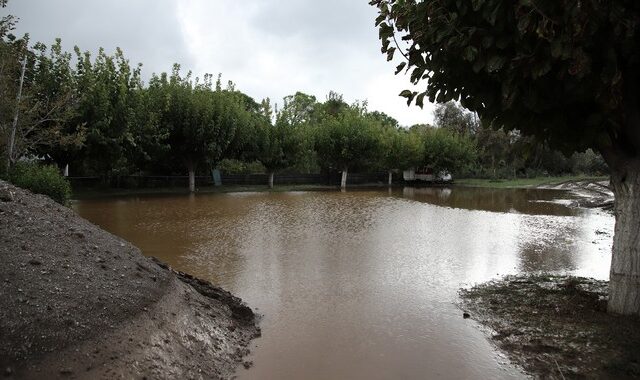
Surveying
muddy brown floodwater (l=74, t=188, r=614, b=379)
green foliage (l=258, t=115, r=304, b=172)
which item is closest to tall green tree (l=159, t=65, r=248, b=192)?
green foliage (l=258, t=115, r=304, b=172)

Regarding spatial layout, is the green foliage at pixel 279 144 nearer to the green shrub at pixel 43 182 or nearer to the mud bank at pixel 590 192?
the mud bank at pixel 590 192

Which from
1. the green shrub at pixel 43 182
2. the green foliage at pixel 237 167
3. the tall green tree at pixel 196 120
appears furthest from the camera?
the green foliage at pixel 237 167

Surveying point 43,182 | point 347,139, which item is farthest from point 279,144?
point 43,182

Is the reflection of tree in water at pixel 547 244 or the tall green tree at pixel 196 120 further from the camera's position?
the tall green tree at pixel 196 120

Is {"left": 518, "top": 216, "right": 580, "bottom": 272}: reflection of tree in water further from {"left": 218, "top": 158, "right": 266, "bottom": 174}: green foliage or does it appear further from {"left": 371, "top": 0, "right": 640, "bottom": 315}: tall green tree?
{"left": 218, "top": 158, "right": 266, "bottom": 174}: green foliage

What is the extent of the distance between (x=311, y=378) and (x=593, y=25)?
3.94m

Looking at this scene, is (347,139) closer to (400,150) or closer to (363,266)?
(400,150)

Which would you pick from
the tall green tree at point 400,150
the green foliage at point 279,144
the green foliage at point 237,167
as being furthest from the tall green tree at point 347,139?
the green foliage at point 237,167

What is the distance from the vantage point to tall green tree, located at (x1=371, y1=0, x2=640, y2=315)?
12.1 ft

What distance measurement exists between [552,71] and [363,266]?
5.13 metres

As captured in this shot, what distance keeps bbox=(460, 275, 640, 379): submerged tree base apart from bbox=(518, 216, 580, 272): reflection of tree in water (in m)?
1.79

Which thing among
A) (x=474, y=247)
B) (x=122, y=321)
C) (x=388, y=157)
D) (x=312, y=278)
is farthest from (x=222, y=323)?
(x=388, y=157)

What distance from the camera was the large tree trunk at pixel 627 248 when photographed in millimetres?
5020

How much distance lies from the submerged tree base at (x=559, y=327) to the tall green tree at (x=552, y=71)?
0.52 metres
